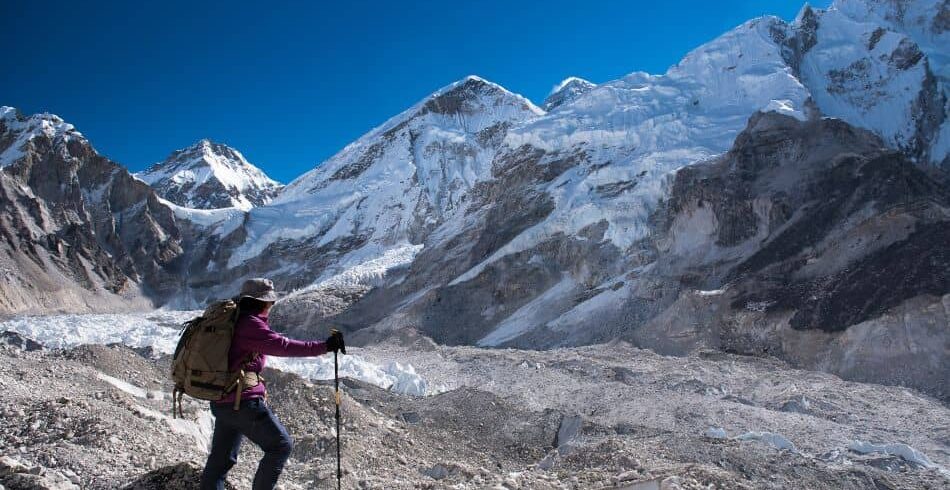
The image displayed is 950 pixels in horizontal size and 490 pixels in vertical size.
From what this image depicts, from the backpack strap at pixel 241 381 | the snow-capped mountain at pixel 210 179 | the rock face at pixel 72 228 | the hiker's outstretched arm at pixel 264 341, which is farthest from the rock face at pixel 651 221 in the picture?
the snow-capped mountain at pixel 210 179

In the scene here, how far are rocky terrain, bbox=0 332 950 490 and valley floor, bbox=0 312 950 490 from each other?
0.03 metres

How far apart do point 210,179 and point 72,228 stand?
64012 mm

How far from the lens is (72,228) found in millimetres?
81625

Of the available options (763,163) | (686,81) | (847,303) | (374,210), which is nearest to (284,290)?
(374,210)

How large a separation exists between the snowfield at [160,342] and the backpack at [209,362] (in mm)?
11459

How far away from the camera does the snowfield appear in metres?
22.8

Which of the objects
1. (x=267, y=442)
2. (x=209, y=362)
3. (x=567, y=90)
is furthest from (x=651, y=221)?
(x=567, y=90)

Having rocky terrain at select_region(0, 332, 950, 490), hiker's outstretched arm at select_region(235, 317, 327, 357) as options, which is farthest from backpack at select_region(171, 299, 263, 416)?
rocky terrain at select_region(0, 332, 950, 490)

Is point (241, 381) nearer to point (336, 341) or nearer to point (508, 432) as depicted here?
point (336, 341)

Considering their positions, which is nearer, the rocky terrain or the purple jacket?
the purple jacket

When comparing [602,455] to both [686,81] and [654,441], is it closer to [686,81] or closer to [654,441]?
[654,441]

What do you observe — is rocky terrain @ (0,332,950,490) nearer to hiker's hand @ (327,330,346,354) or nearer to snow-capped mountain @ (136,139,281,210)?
hiker's hand @ (327,330,346,354)

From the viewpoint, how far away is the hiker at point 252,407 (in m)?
4.98

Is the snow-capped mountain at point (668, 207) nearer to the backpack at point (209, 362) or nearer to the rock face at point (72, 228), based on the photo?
the backpack at point (209, 362)
